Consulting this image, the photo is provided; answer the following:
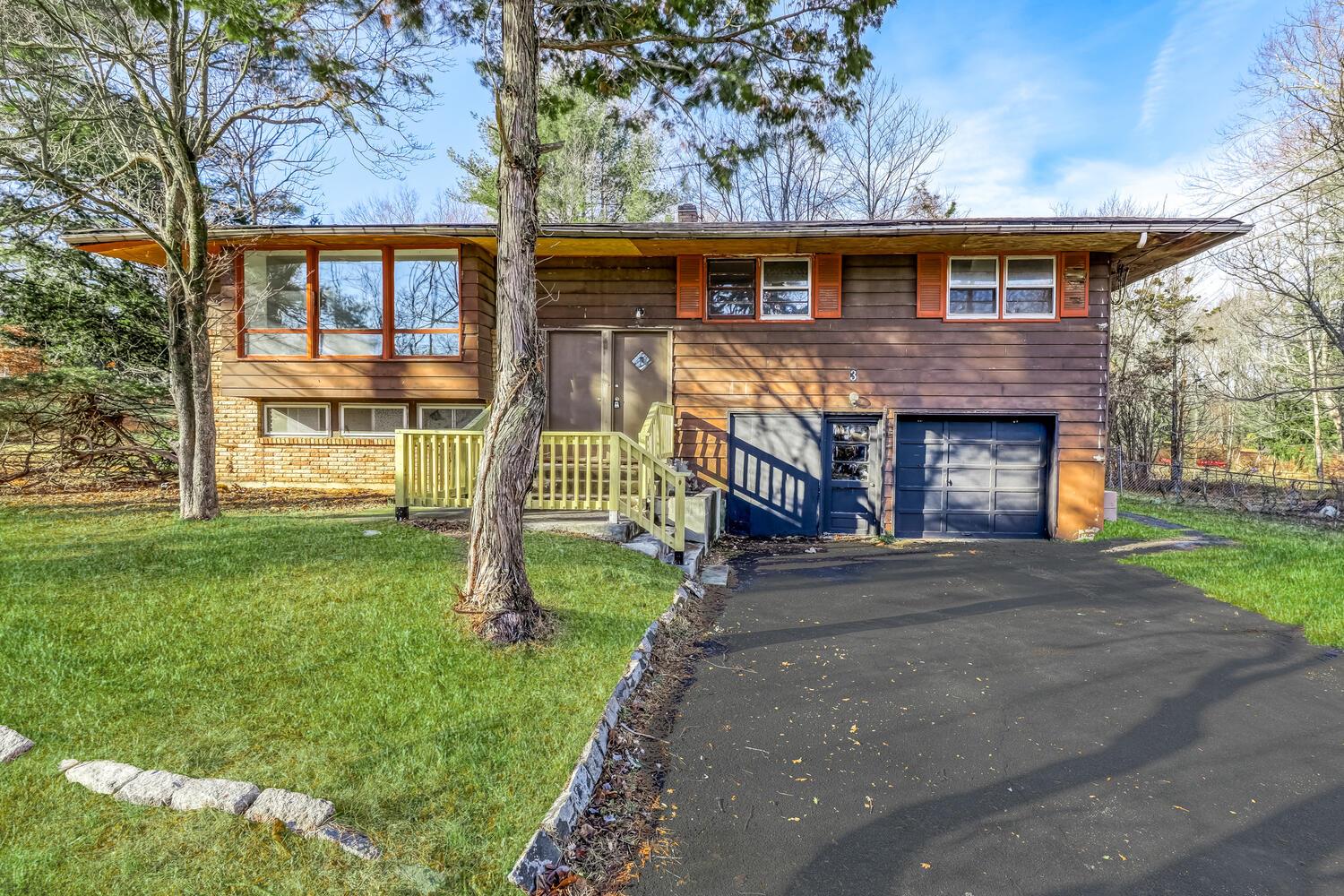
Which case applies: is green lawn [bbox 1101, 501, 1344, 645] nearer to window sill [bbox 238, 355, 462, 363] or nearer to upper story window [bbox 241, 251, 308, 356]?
window sill [bbox 238, 355, 462, 363]

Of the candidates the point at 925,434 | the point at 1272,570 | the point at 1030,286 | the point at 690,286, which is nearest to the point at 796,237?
the point at 690,286

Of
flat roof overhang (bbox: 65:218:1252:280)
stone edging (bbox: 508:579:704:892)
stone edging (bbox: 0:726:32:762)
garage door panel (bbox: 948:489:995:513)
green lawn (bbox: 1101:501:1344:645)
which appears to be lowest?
stone edging (bbox: 508:579:704:892)

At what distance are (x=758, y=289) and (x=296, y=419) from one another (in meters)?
7.93

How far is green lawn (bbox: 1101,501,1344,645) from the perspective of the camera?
5.42 m

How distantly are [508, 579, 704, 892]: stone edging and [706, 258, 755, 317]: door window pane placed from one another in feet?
23.0

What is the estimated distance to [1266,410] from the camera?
19.4 meters

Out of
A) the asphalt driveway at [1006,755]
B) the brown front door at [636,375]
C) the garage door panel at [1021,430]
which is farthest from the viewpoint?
the brown front door at [636,375]

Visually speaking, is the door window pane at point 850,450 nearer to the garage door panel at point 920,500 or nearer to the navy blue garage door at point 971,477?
the navy blue garage door at point 971,477

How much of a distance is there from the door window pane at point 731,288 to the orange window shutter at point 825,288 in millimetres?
959

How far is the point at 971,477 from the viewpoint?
397 inches

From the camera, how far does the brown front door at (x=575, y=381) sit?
1029 centimetres

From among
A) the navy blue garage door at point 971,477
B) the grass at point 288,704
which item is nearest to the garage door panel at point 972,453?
the navy blue garage door at point 971,477

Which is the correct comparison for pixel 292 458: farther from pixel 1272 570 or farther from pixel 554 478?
pixel 1272 570

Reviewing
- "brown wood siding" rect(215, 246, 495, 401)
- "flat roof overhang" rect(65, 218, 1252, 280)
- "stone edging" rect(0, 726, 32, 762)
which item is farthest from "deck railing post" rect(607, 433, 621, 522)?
"stone edging" rect(0, 726, 32, 762)
